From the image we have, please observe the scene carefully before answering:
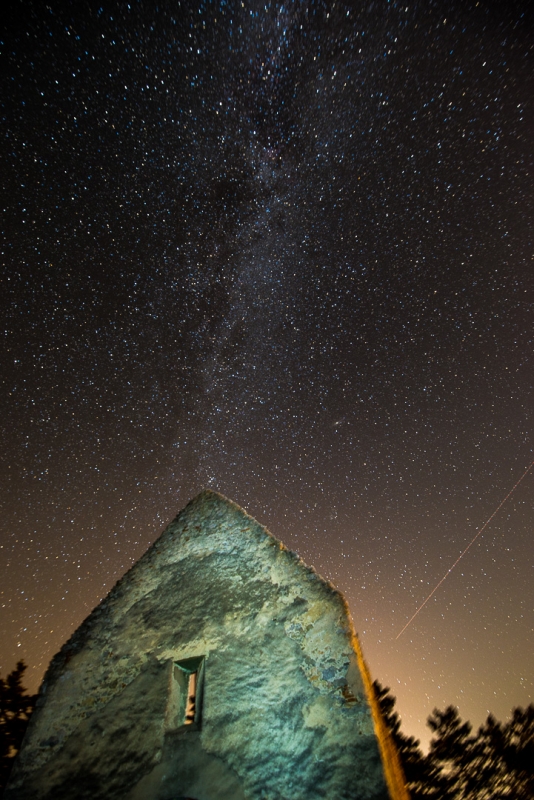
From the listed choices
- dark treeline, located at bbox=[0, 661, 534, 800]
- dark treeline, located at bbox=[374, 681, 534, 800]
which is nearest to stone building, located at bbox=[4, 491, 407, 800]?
dark treeline, located at bbox=[0, 661, 534, 800]

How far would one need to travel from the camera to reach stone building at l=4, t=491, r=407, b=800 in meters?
3.30

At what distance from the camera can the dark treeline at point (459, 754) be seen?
18.5ft

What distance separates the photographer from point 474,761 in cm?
611

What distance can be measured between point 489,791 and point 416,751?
4.84 ft

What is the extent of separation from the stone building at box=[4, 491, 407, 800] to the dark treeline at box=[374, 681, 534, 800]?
3.25 m

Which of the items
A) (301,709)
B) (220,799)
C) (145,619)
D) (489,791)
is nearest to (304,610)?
(301,709)

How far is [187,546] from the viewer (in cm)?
527

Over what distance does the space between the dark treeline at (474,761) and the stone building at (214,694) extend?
10.6 feet

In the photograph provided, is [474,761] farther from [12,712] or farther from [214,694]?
[12,712]

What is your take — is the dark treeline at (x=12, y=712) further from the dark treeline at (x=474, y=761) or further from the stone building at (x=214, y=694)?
the dark treeline at (x=474, y=761)

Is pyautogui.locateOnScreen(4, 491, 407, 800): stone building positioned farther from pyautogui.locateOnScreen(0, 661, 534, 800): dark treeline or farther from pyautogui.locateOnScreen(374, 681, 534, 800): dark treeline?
pyautogui.locateOnScreen(374, 681, 534, 800): dark treeline

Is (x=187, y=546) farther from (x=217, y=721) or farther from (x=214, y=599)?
(x=217, y=721)

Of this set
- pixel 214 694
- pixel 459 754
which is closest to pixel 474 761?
pixel 459 754

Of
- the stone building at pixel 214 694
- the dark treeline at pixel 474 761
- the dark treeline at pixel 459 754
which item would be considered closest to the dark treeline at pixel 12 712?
the dark treeline at pixel 459 754
